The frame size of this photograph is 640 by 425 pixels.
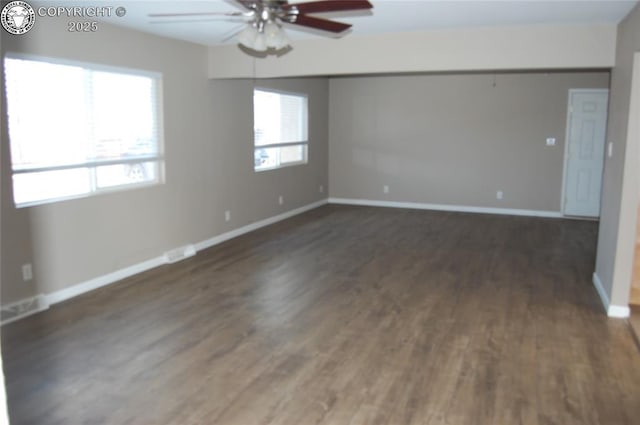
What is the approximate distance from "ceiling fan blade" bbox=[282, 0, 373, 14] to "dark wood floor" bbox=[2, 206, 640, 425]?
2.10m

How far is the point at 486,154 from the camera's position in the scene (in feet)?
28.0

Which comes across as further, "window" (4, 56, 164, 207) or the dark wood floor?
"window" (4, 56, 164, 207)

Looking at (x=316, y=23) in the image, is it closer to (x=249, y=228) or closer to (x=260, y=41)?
(x=260, y=41)

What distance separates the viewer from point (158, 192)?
536 cm

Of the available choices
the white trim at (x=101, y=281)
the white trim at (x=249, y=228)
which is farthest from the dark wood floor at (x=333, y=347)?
the white trim at (x=249, y=228)

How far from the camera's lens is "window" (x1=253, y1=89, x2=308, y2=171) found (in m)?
7.20

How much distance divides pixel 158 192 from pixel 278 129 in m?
2.79

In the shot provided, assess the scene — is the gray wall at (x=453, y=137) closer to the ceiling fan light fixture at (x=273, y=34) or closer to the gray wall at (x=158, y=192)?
the gray wall at (x=158, y=192)

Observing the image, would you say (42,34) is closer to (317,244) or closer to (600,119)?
(317,244)

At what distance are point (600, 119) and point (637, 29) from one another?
15.4ft

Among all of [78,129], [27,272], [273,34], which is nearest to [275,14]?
[273,34]

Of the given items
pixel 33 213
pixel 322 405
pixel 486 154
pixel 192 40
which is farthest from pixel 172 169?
pixel 486 154
